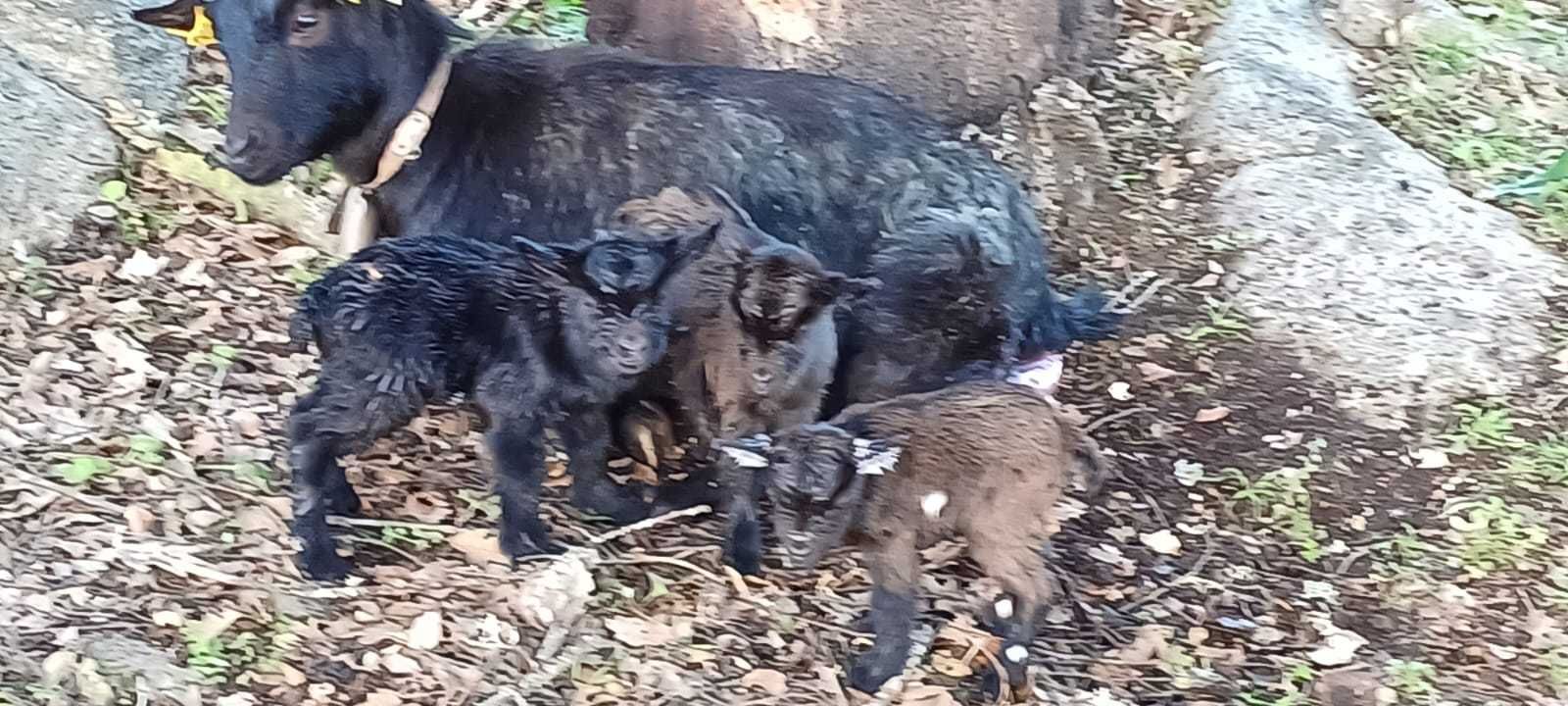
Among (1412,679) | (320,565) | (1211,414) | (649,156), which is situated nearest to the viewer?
(320,565)

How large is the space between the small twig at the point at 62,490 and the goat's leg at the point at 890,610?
203cm

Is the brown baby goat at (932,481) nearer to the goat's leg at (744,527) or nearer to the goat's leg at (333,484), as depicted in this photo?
the goat's leg at (744,527)

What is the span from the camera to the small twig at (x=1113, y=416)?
5.19 m

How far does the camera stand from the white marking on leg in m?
3.87

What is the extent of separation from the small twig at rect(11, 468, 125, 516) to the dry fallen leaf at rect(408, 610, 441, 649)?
0.93 meters

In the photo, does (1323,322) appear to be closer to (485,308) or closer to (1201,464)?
(1201,464)

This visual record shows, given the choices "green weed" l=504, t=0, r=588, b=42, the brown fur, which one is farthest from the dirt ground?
"green weed" l=504, t=0, r=588, b=42

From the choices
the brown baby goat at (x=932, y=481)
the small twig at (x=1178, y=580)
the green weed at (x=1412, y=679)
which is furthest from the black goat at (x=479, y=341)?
the green weed at (x=1412, y=679)

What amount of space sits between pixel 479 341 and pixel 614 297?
0.38 m

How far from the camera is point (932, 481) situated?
386 centimetres

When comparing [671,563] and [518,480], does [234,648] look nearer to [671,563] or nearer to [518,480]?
[518,480]

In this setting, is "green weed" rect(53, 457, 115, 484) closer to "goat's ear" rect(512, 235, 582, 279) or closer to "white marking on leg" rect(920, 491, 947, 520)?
"goat's ear" rect(512, 235, 582, 279)

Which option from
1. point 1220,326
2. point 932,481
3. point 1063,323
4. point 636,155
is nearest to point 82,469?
point 636,155

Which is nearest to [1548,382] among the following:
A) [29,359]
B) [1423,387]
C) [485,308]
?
[1423,387]
